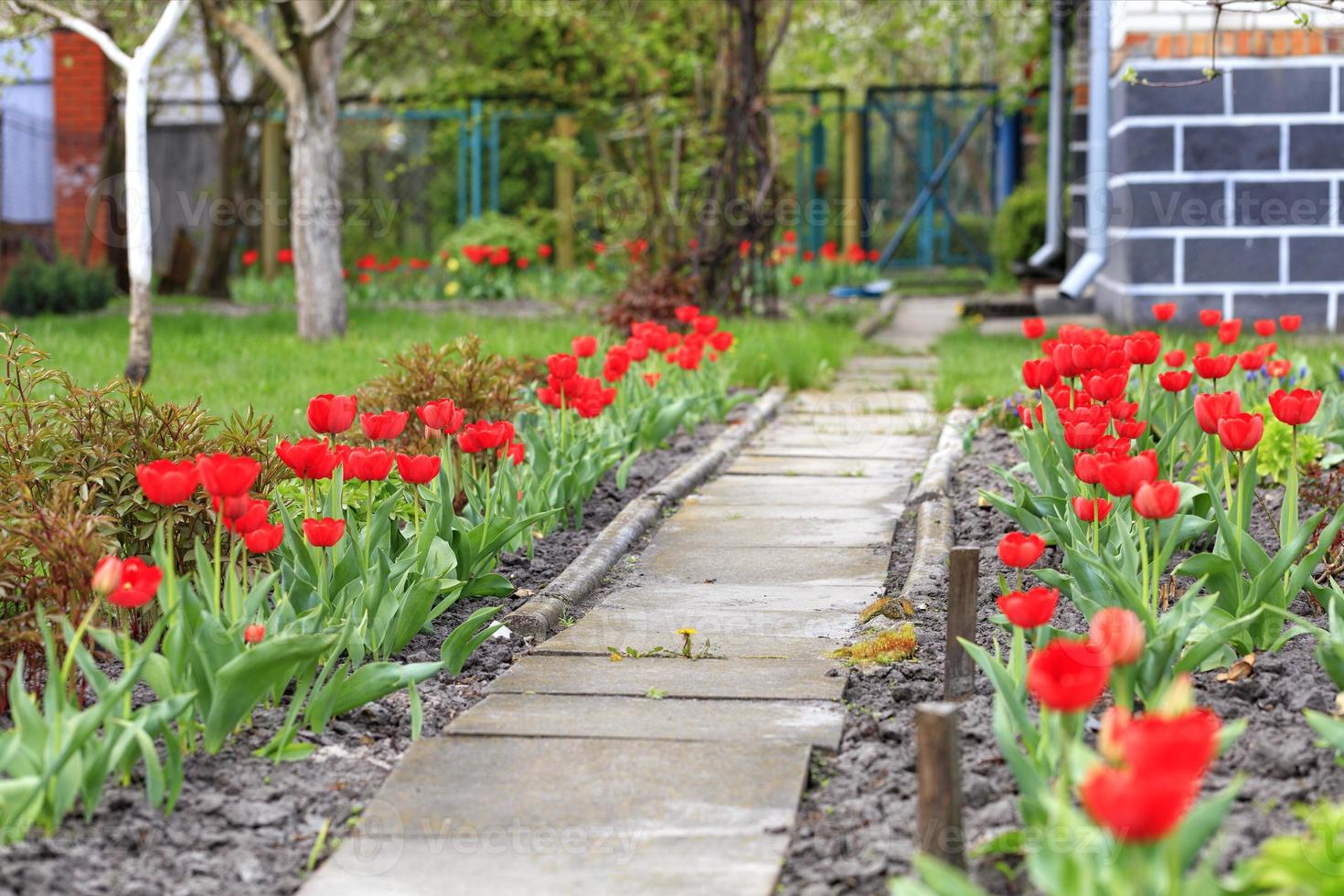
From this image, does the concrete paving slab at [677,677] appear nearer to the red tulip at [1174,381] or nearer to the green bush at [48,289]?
the red tulip at [1174,381]

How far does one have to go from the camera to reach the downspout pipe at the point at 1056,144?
13.0m

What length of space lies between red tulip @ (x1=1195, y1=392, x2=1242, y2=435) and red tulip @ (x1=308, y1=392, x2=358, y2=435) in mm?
1793

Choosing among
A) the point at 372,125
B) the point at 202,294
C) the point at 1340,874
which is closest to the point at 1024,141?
the point at 372,125

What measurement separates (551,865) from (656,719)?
2.39 feet

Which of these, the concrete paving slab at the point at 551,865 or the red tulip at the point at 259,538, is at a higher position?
the red tulip at the point at 259,538

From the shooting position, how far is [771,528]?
5086 mm

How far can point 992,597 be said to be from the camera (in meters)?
4.04

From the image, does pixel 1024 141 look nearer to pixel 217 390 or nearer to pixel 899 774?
pixel 217 390

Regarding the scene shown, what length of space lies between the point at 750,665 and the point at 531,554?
128 cm

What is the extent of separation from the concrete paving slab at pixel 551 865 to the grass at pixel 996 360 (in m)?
4.42

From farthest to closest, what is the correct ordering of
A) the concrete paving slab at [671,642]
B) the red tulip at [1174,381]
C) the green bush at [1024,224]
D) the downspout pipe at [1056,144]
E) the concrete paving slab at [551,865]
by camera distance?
1. the green bush at [1024,224]
2. the downspout pipe at [1056,144]
3. the red tulip at [1174,381]
4. the concrete paving slab at [671,642]
5. the concrete paving slab at [551,865]

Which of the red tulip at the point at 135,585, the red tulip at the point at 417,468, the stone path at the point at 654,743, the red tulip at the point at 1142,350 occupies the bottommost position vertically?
the stone path at the point at 654,743

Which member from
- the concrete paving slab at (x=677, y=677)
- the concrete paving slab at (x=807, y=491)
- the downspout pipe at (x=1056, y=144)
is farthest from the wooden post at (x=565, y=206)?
the concrete paving slab at (x=677, y=677)

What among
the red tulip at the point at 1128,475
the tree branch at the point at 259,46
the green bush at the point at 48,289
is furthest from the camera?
the green bush at the point at 48,289
